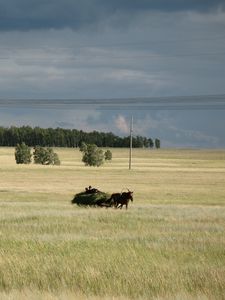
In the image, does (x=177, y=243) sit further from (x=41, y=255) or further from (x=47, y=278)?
(x=47, y=278)

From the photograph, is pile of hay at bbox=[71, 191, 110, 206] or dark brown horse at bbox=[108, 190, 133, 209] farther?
pile of hay at bbox=[71, 191, 110, 206]

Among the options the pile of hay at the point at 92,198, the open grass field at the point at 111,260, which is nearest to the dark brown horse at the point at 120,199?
the pile of hay at the point at 92,198

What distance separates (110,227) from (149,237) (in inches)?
120

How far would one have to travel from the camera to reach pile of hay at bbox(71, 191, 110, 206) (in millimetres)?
27984

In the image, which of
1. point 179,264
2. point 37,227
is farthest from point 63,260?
point 37,227

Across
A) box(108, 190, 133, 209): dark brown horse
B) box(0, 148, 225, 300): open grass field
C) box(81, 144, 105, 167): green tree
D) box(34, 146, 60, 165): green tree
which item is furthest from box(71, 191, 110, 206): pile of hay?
box(34, 146, 60, 165): green tree

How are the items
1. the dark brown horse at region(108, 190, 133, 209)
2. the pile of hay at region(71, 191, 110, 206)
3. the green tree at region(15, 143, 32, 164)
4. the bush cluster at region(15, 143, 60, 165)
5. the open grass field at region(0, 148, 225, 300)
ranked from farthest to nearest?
the bush cluster at region(15, 143, 60, 165) → the green tree at region(15, 143, 32, 164) → the pile of hay at region(71, 191, 110, 206) → the dark brown horse at region(108, 190, 133, 209) → the open grass field at region(0, 148, 225, 300)

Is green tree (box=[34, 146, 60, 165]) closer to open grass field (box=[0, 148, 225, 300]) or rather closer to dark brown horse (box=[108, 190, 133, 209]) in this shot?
dark brown horse (box=[108, 190, 133, 209])

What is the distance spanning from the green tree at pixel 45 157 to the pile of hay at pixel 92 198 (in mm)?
113172

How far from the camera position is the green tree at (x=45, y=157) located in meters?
143

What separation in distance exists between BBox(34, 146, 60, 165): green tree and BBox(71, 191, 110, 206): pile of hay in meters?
113

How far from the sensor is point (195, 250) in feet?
46.5

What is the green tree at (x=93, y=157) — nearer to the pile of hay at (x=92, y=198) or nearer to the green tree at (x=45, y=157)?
the green tree at (x=45, y=157)

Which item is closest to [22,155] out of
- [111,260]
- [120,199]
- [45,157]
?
[45,157]
